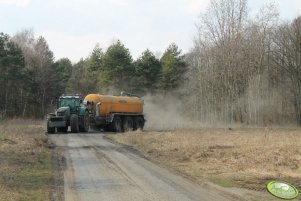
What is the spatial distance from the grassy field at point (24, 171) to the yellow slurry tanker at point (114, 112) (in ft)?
43.8

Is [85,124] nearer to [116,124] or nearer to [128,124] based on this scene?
[116,124]

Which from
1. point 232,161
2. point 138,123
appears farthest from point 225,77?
point 232,161

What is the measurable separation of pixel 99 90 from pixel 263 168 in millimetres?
59514

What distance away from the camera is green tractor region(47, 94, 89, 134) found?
32.3 meters

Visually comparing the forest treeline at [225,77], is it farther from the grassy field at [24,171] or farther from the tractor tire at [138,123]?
the grassy field at [24,171]

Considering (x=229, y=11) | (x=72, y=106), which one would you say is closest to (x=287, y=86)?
(x=229, y=11)

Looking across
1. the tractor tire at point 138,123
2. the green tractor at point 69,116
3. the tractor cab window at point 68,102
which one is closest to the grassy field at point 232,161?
the green tractor at point 69,116

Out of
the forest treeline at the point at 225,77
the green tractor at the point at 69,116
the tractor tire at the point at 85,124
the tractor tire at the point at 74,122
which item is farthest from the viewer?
the forest treeline at the point at 225,77

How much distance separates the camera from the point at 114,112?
36.3 meters

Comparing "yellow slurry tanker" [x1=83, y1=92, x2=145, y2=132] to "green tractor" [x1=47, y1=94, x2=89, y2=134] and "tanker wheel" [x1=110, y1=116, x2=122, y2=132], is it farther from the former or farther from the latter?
"green tractor" [x1=47, y1=94, x2=89, y2=134]

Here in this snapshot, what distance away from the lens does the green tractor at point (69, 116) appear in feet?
106

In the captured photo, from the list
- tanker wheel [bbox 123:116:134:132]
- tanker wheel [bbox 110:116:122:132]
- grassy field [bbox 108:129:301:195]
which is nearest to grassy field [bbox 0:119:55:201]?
grassy field [bbox 108:129:301:195]

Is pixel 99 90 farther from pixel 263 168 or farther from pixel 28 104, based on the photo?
pixel 263 168

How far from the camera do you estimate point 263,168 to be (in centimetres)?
1479
